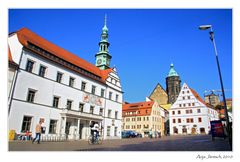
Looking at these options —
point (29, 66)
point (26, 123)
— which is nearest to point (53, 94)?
point (29, 66)

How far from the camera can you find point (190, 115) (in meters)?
40.0

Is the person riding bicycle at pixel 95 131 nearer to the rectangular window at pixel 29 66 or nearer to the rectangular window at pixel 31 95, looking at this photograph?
the rectangular window at pixel 31 95

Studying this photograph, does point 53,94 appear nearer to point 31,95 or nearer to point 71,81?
point 31,95

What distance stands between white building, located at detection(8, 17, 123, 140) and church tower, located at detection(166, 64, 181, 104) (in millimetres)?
47754

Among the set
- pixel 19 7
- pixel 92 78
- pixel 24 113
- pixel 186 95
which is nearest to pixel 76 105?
pixel 92 78

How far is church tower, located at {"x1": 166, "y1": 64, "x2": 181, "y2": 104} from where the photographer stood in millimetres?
70562

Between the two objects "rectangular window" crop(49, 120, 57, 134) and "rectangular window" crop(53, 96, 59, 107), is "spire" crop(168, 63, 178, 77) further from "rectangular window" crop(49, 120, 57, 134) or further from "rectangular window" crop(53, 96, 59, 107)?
"rectangular window" crop(49, 120, 57, 134)

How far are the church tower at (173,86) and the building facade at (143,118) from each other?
76.2 ft

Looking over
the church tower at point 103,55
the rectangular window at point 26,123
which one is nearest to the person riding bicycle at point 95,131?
the rectangular window at point 26,123

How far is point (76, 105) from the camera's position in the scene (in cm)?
2116

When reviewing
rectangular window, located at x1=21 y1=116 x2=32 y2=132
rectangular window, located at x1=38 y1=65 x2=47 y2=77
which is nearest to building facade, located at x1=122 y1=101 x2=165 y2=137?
rectangular window, located at x1=38 y1=65 x2=47 y2=77

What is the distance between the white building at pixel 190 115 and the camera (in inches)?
1510
